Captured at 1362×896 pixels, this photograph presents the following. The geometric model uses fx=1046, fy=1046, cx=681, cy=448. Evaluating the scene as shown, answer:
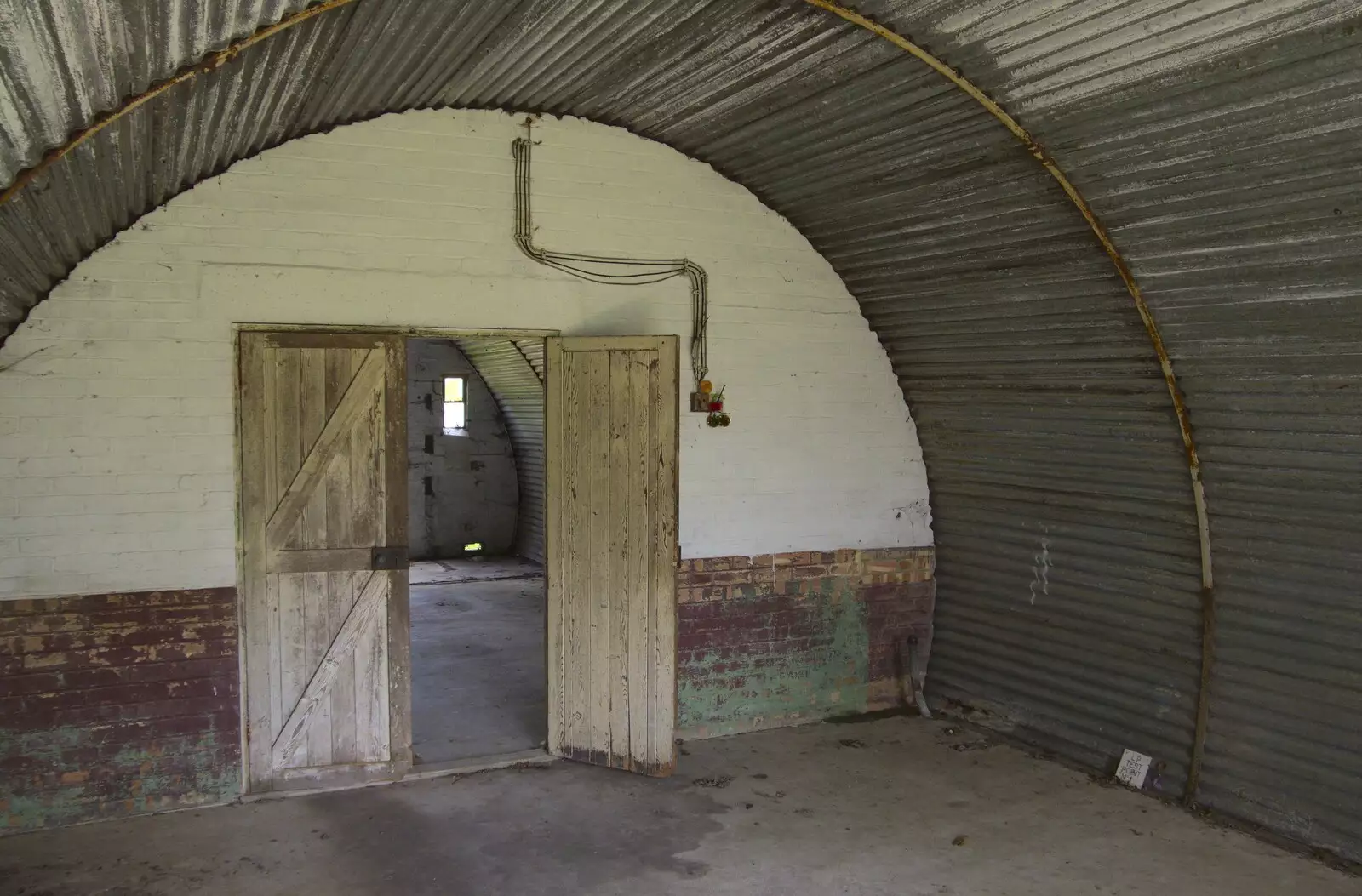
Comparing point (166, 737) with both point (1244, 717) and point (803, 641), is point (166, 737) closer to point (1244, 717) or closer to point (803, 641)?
point (803, 641)

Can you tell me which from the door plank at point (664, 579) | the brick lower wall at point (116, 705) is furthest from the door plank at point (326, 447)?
the door plank at point (664, 579)

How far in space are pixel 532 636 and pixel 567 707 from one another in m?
2.81

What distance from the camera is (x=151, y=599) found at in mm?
4754

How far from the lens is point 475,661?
746 cm

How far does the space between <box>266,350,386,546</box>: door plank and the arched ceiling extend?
1141 mm

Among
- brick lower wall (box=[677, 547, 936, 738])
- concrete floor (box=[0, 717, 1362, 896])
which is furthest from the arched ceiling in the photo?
concrete floor (box=[0, 717, 1362, 896])

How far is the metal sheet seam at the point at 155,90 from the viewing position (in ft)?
9.18

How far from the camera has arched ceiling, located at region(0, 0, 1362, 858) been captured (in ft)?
11.0

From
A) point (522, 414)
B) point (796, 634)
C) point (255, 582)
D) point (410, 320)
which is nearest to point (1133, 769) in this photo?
point (796, 634)

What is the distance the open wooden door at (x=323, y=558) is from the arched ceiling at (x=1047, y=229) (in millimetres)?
1032

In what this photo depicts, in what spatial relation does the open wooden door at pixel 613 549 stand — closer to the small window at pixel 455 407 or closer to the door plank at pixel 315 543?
the door plank at pixel 315 543

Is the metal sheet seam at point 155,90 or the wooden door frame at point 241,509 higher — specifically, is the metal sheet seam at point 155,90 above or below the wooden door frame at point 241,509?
above

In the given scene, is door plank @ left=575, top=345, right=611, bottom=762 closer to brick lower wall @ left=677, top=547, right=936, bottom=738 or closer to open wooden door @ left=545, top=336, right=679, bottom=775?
open wooden door @ left=545, top=336, right=679, bottom=775

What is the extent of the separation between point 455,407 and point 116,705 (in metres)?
7.72
